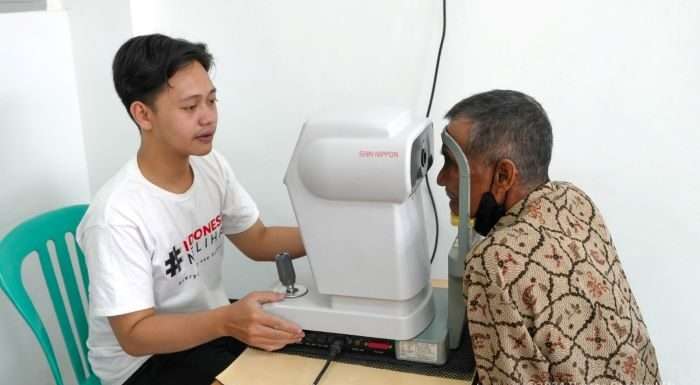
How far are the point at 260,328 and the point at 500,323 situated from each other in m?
0.45

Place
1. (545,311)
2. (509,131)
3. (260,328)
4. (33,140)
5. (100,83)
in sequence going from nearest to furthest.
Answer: (545,311)
(509,131)
(260,328)
(33,140)
(100,83)

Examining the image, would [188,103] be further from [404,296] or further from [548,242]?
[548,242]

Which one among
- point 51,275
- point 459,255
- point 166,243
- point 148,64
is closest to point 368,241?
point 459,255

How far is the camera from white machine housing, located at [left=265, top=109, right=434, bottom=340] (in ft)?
3.42

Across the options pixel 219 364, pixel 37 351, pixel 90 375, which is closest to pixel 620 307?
pixel 219 364

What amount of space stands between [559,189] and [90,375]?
1.18 m

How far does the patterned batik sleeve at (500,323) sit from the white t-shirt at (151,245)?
26.0 inches

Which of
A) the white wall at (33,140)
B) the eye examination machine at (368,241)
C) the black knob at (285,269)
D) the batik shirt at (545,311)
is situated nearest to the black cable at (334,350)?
the eye examination machine at (368,241)

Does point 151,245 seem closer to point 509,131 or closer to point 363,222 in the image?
point 363,222

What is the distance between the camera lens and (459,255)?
1149mm

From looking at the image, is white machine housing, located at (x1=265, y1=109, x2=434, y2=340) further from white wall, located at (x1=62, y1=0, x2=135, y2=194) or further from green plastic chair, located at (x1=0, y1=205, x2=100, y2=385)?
white wall, located at (x1=62, y1=0, x2=135, y2=194)

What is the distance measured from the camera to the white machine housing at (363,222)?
3.42 feet

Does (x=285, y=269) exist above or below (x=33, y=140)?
below

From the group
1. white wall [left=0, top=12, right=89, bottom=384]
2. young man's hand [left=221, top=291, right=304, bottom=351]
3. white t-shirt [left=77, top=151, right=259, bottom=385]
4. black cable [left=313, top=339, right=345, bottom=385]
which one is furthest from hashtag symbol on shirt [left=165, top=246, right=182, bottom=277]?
white wall [left=0, top=12, right=89, bottom=384]
